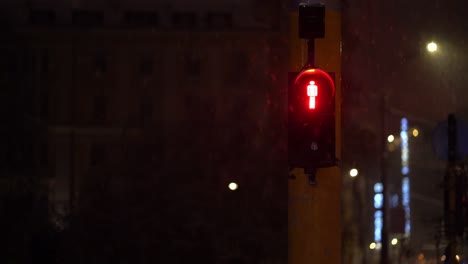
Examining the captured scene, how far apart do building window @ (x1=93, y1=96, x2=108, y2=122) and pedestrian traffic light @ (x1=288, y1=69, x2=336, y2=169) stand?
17959 mm

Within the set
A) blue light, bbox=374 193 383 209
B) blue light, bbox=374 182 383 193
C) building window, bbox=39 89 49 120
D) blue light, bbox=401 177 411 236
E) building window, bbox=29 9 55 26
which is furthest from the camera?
building window, bbox=39 89 49 120

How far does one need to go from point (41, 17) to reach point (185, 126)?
5021 millimetres

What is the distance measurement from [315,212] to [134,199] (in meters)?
8.35

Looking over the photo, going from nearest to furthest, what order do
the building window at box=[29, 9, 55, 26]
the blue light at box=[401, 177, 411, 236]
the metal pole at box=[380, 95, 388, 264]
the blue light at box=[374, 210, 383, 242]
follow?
the metal pole at box=[380, 95, 388, 264] < the blue light at box=[401, 177, 411, 236] < the blue light at box=[374, 210, 383, 242] < the building window at box=[29, 9, 55, 26]

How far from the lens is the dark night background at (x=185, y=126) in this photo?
13.2 m

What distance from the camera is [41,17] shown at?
2252 centimetres

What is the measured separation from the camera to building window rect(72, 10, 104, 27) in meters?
24.6

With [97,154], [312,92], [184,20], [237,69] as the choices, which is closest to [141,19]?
[184,20]

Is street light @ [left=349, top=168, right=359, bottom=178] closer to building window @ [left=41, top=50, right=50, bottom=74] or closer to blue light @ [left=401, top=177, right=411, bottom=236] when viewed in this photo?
blue light @ [left=401, top=177, right=411, bottom=236]

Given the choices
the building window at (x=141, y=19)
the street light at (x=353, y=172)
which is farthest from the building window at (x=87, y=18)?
the street light at (x=353, y=172)

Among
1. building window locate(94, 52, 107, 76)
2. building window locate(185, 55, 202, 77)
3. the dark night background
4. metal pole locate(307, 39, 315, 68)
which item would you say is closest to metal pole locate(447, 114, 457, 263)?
the dark night background

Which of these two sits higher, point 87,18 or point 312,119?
point 87,18

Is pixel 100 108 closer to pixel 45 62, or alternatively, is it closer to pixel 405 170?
pixel 45 62

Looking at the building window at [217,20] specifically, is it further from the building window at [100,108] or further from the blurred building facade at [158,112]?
the building window at [100,108]
